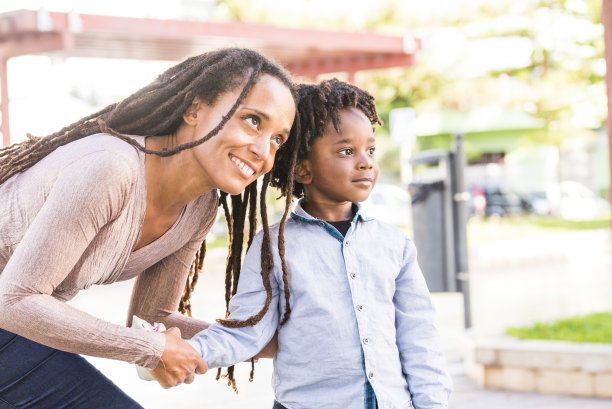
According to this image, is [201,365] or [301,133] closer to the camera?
[201,365]

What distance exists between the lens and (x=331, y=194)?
8.05ft

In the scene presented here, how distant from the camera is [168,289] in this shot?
242 cm

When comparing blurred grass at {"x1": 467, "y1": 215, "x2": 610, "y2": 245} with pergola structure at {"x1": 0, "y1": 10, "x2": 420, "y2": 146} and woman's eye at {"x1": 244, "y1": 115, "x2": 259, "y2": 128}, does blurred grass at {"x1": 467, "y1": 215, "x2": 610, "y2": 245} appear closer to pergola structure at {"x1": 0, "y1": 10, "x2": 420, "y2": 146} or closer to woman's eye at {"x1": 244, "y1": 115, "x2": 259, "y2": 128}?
pergola structure at {"x1": 0, "y1": 10, "x2": 420, "y2": 146}

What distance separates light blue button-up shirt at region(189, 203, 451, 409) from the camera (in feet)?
7.38

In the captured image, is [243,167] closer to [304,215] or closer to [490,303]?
[304,215]

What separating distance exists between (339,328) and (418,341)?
26 centimetres

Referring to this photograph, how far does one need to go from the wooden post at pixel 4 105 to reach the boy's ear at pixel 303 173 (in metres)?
9.11

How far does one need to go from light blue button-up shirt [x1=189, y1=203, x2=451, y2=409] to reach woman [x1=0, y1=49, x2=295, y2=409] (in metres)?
0.24

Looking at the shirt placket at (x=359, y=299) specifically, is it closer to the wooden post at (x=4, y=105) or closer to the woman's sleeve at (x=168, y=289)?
the woman's sleeve at (x=168, y=289)

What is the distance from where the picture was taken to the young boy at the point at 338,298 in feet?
7.39

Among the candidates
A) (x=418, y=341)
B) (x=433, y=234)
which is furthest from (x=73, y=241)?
(x=433, y=234)

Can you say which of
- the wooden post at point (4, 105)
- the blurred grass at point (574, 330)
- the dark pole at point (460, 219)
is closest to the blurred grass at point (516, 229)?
the wooden post at point (4, 105)

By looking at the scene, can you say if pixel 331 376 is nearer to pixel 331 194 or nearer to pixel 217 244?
pixel 331 194

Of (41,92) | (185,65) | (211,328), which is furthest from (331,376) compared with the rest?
(41,92)
